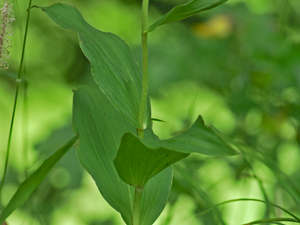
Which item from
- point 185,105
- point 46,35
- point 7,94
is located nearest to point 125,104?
point 185,105

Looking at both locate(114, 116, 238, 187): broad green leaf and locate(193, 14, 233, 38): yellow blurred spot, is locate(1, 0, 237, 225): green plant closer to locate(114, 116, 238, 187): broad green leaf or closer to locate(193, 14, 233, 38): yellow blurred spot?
locate(114, 116, 238, 187): broad green leaf

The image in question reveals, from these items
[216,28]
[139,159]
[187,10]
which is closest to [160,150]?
[139,159]

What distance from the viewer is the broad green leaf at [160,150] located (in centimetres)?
22

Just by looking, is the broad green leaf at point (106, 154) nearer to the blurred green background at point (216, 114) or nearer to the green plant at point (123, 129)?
the green plant at point (123, 129)

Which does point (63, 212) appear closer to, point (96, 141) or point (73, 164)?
point (73, 164)

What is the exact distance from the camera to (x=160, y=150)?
261 mm

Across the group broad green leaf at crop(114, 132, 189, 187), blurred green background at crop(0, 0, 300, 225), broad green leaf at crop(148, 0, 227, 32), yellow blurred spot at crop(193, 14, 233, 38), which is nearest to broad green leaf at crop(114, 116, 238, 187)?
broad green leaf at crop(114, 132, 189, 187)

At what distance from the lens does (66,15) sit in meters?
0.31

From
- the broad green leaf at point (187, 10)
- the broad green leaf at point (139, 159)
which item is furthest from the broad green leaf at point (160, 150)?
the broad green leaf at point (187, 10)

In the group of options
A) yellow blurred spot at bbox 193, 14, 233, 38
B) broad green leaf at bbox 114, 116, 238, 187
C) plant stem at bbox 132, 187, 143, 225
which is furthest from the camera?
yellow blurred spot at bbox 193, 14, 233, 38

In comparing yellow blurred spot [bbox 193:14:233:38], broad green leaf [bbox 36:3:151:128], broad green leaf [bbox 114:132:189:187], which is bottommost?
broad green leaf [bbox 114:132:189:187]

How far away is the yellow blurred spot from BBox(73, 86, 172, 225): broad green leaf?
0.55 metres

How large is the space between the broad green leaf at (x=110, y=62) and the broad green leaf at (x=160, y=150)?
0.04m

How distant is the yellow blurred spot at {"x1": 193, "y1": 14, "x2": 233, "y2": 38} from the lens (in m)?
0.85
